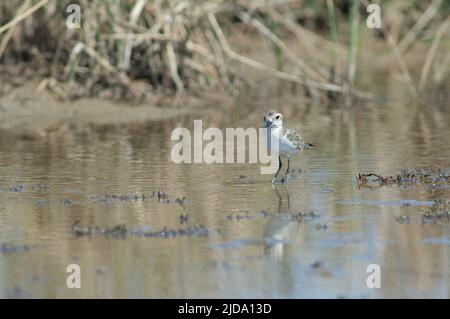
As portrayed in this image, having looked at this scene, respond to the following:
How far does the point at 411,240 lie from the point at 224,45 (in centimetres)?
746

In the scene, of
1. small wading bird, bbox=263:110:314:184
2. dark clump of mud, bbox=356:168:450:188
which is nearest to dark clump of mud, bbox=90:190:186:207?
small wading bird, bbox=263:110:314:184

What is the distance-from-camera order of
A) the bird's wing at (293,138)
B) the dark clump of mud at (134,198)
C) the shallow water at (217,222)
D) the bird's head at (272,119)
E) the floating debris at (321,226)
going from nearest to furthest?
the shallow water at (217,222) < the floating debris at (321,226) < the dark clump of mud at (134,198) < the bird's head at (272,119) < the bird's wing at (293,138)

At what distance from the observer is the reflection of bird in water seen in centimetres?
674

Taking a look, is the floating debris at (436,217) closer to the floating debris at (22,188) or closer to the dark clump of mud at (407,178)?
the dark clump of mud at (407,178)

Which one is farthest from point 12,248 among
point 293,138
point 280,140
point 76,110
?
point 76,110

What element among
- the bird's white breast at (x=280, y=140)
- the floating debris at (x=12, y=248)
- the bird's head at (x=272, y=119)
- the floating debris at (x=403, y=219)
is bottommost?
the floating debris at (x=12, y=248)

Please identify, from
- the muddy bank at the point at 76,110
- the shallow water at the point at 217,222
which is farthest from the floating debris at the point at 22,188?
the muddy bank at the point at 76,110

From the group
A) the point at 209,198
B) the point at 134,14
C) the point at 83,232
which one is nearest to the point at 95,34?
the point at 134,14

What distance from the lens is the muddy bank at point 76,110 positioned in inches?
523

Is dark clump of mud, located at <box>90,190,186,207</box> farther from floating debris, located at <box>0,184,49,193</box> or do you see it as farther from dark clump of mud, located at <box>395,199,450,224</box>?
dark clump of mud, located at <box>395,199,450,224</box>

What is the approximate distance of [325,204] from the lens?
8.11 m

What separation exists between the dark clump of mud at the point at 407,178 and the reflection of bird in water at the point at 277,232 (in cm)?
105

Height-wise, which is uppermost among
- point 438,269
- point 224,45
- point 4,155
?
point 224,45

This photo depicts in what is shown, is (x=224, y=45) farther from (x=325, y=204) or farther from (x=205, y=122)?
(x=325, y=204)
